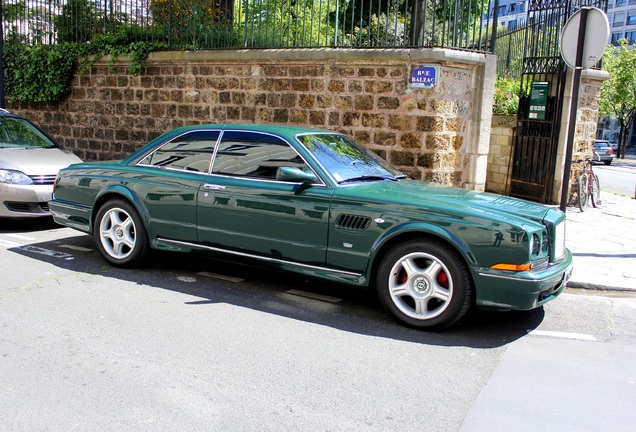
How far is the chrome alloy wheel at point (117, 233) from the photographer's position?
6.65 metres

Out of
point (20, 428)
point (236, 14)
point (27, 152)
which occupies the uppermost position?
point (236, 14)

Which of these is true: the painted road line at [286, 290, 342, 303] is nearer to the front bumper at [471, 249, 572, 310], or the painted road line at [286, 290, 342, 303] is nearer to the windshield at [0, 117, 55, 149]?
the front bumper at [471, 249, 572, 310]

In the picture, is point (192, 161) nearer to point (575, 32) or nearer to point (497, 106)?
point (575, 32)

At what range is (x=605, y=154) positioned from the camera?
39.9 meters

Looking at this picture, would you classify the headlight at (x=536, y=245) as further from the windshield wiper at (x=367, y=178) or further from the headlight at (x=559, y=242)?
the windshield wiper at (x=367, y=178)

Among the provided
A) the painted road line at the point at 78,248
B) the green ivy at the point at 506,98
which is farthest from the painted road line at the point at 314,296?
the green ivy at the point at 506,98

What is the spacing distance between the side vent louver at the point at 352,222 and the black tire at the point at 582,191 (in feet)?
26.0

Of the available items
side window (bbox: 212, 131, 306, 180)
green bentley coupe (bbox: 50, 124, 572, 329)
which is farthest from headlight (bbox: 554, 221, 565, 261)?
side window (bbox: 212, 131, 306, 180)

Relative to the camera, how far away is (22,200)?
830cm

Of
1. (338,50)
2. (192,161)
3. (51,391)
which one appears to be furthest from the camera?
(338,50)

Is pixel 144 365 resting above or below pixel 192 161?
below

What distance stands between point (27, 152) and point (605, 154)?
38060 millimetres

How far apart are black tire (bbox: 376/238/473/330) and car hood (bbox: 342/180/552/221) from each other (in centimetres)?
36

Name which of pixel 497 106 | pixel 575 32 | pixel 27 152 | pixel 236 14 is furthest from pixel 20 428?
pixel 497 106
